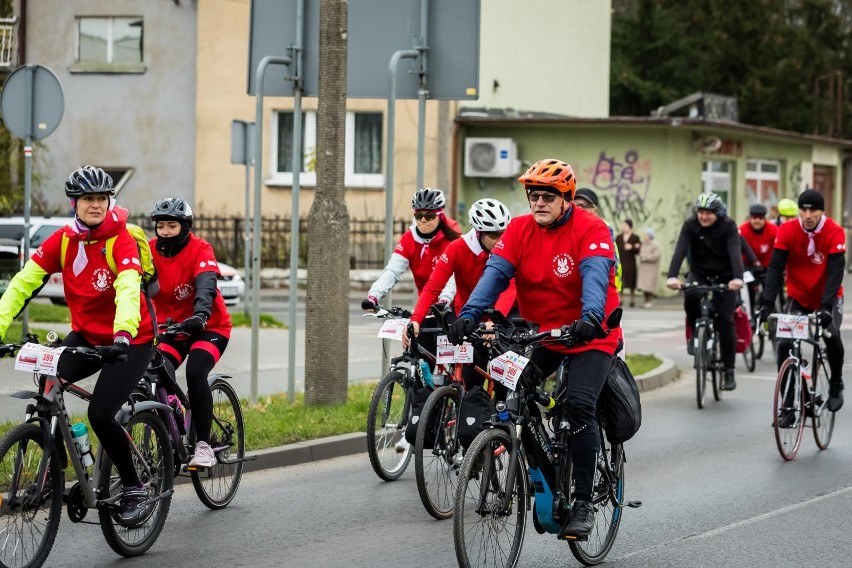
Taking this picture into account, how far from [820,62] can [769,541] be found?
41319 millimetres

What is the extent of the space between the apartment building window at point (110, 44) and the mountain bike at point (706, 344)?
72.5 feet

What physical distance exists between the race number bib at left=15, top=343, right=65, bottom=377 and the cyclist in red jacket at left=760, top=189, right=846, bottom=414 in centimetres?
600

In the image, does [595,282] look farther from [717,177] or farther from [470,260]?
[717,177]

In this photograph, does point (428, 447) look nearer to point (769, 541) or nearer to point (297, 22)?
point (769, 541)

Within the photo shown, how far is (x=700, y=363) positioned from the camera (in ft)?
43.9

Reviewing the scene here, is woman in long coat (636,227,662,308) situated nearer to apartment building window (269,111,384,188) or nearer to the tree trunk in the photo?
apartment building window (269,111,384,188)

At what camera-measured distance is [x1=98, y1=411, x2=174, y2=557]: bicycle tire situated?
6836 mm

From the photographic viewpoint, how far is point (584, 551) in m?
6.87

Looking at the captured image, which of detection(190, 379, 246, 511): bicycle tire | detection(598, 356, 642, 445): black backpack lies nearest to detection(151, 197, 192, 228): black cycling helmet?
detection(190, 379, 246, 511): bicycle tire

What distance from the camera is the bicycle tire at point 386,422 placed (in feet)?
29.9

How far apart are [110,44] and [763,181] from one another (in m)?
15.9

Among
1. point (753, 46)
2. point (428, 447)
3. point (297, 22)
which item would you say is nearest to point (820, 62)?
point (753, 46)

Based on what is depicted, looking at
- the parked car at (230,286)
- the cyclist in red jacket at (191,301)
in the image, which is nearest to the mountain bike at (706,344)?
the cyclist in red jacket at (191,301)

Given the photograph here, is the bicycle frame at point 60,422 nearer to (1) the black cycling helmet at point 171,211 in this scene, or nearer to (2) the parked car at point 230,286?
(1) the black cycling helmet at point 171,211
